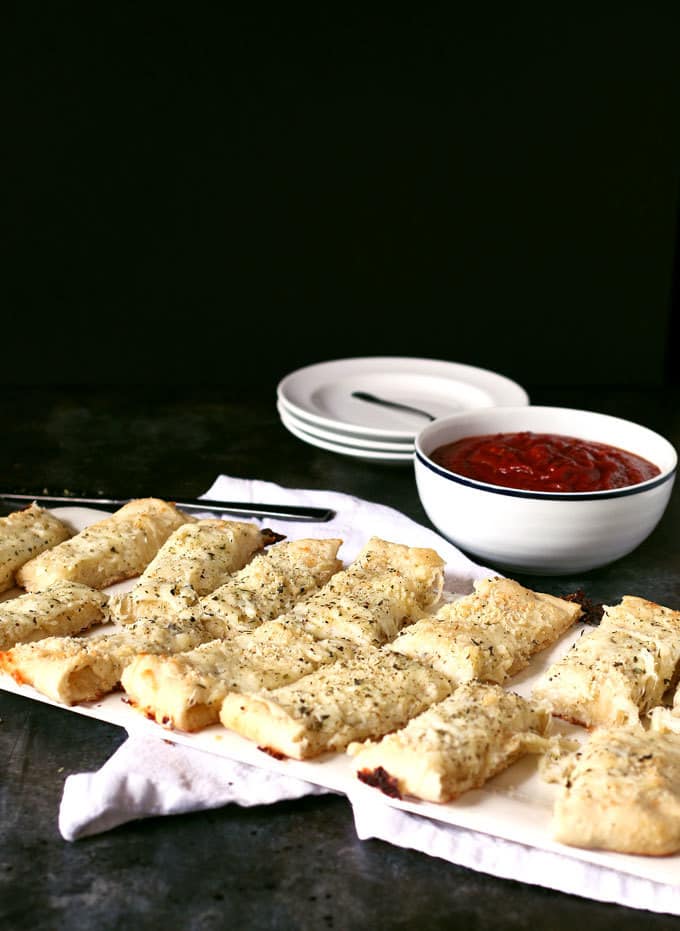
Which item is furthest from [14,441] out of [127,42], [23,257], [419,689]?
[419,689]

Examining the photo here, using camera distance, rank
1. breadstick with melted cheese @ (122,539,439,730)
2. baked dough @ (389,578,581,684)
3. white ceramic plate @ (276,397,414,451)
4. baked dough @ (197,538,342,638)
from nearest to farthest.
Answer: breadstick with melted cheese @ (122,539,439,730) < baked dough @ (389,578,581,684) < baked dough @ (197,538,342,638) < white ceramic plate @ (276,397,414,451)

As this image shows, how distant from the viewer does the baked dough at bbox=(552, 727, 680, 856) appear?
6.54 ft

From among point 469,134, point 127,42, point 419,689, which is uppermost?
point 127,42

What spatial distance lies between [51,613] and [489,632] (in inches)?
41.8

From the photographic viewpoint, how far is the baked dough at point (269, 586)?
285 cm

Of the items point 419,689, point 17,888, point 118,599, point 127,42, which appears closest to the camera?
point 17,888

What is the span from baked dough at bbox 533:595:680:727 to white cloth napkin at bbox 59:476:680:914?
0.41 m

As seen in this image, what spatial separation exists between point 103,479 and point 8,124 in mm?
2140

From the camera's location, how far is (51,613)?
2.80m

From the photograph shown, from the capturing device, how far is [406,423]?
457cm

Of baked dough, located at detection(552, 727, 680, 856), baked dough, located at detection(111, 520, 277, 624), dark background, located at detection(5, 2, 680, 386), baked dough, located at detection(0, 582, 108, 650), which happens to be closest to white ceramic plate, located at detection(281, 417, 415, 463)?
baked dough, located at detection(111, 520, 277, 624)

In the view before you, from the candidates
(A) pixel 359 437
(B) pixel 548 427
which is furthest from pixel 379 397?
(B) pixel 548 427

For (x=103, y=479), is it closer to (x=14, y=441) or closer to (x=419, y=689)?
(x=14, y=441)

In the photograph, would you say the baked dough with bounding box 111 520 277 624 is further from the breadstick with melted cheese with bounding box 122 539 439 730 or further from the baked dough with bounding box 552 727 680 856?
the baked dough with bounding box 552 727 680 856
